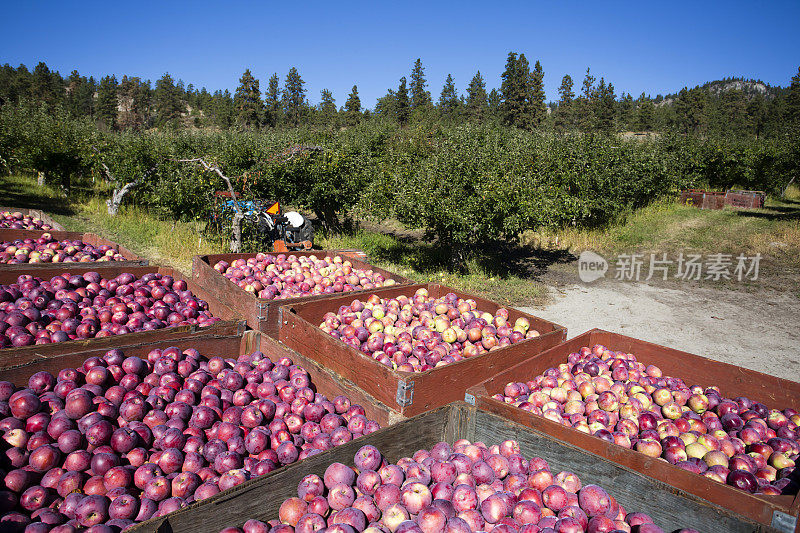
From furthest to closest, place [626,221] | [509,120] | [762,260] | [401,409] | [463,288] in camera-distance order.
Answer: [509,120], [626,221], [762,260], [463,288], [401,409]

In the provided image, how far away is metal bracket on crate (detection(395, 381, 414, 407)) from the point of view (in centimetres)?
281

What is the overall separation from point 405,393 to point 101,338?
2124mm

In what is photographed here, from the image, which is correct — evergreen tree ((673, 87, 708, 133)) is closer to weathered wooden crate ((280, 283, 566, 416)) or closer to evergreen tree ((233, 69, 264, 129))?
evergreen tree ((233, 69, 264, 129))

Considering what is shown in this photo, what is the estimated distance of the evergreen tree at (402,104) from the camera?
6306cm

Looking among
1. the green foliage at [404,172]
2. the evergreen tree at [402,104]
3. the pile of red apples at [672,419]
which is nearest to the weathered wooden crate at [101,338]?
the pile of red apples at [672,419]

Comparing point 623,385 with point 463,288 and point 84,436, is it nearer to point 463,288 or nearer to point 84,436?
point 84,436

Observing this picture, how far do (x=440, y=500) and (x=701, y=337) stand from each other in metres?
8.39

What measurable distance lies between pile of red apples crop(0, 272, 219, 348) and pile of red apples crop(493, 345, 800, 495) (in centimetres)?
291

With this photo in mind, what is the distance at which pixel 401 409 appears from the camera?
9.28ft

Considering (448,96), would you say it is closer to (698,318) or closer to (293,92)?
(293,92)

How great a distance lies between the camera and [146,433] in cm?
227

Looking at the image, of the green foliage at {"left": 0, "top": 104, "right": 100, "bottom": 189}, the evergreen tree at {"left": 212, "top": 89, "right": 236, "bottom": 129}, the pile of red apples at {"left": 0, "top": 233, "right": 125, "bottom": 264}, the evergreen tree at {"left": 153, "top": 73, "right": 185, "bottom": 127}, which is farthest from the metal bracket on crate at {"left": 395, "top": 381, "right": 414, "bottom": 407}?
the evergreen tree at {"left": 153, "top": 73, "right": 185, "bottom": 127}


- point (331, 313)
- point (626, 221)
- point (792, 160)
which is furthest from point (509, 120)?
point (331, 313)

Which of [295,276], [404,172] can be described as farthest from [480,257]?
[295,276]
